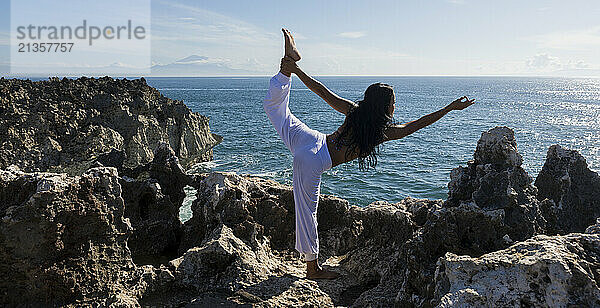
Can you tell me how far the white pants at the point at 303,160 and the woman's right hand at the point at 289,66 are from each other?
0.25 feet

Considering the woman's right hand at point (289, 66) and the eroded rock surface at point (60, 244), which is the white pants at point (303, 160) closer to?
the woman's right hand at point (289, 66)

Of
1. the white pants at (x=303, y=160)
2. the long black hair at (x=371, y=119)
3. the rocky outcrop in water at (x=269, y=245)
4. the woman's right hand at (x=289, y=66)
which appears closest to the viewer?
the rocky outcrop in water at (x=269, y=245)

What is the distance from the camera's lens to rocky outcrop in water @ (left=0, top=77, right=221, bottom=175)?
1845 centimetres

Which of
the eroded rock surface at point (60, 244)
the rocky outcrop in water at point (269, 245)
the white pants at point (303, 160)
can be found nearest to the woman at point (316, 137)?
the white pants at point (303, 160)

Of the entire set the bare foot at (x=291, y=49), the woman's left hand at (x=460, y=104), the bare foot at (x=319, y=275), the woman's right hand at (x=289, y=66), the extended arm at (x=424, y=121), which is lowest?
the bare foot at (x=319, y=275)

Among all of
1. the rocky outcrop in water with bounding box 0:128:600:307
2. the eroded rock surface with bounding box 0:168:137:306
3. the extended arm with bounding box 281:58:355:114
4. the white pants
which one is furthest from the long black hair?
the eroded rock surface with bounding box 0:168:137:306

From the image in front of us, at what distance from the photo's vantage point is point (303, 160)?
14.3 feet

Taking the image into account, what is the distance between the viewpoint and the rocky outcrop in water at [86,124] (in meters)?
18.5

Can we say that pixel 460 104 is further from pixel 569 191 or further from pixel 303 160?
pixel 569 191

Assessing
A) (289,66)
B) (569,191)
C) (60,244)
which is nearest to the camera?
(60,244)

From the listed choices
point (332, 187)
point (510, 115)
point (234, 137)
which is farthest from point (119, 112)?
point (510, 115)

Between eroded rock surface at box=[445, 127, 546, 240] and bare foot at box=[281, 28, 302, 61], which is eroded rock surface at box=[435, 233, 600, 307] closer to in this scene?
eroded rock surface at box=[445, 127, 546, 240]

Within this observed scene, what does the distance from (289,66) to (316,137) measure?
0.81m

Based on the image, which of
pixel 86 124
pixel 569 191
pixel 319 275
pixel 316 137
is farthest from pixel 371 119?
pixel 86 124
